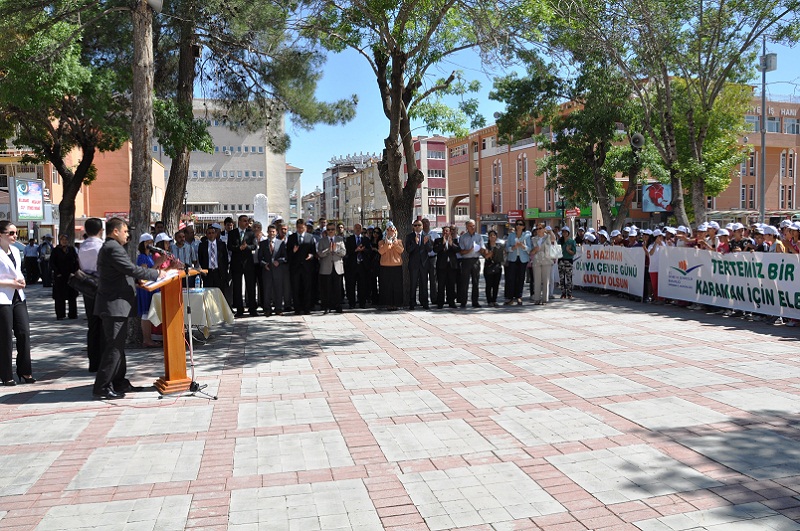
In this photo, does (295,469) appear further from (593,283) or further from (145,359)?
(593,283)

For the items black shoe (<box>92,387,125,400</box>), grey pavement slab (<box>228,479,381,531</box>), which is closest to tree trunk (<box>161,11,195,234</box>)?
black shoe (<box>92,387,125,400</box>)

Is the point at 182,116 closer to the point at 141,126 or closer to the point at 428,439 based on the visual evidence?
the point at 141,126

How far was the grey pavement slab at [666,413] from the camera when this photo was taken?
570 cm

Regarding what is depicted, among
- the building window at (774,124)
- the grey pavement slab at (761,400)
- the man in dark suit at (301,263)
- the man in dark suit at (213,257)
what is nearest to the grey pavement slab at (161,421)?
the grey pavement slab at (761,400)

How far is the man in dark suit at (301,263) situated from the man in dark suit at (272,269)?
0.57 ft

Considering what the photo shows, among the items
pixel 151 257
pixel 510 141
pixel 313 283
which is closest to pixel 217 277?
pixel 313 283

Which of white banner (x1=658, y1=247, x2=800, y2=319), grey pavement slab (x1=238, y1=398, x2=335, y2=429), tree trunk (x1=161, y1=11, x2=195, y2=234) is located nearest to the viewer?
grey pavement slab (x1=238, y1=398, x2=335, y2=429)

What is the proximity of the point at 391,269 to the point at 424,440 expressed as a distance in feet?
29.4

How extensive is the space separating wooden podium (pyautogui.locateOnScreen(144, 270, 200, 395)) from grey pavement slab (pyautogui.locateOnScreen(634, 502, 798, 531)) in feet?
16.6

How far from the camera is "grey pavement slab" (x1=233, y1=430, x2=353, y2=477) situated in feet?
16.1

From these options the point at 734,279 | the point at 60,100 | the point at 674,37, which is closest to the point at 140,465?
the point at 734,279

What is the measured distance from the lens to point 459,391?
6984mm

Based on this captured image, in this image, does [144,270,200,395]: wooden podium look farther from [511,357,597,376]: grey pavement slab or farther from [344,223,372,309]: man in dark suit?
[344,223,372,309]: man in dark suit

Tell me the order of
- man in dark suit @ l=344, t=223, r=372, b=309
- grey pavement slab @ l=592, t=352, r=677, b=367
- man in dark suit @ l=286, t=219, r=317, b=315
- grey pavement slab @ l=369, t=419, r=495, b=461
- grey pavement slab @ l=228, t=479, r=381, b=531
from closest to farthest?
grey pavement slab @ l=228, t=479, r=381, b=531 < grey pavement slab @ l=369, t=419, r=495, b=461 < grey pavement slab @ l=592, t=352, r=677, b=367 < man in dark suit @ l=286, t=219, r=317, b=315 < man in dark suit @ l=344, t=223, r=372, b=309
